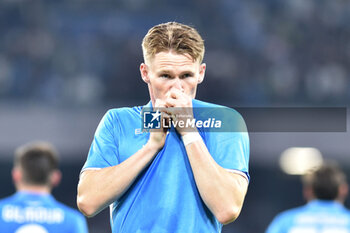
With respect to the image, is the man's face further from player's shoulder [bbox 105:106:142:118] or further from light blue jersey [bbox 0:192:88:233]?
light blue jersey [bbox 0:192:88:233]

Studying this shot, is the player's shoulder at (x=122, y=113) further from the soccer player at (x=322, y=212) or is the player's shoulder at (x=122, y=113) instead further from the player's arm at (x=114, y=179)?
the soccer player at (x=322, y=212)

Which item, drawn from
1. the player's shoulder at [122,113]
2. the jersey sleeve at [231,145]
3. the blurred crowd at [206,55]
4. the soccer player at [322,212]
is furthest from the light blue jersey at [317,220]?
the blurred crowd at [206,55]

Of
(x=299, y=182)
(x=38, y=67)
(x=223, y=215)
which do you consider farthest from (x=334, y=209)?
(x=38, y=67)

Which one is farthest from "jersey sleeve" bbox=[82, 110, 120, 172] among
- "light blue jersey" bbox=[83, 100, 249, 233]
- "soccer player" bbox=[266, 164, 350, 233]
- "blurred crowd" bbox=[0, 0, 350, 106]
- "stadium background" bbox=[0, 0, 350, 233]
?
"blurred crowd" bbox=[0, 0, 350, 106]

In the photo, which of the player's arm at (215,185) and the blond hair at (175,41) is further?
the blond hair at (175,41)

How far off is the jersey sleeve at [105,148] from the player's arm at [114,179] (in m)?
0.08

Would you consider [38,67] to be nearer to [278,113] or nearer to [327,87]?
[278,113]

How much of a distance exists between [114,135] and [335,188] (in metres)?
3.08

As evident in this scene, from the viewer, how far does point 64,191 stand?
43.2ft

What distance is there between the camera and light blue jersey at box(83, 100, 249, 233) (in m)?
2.66

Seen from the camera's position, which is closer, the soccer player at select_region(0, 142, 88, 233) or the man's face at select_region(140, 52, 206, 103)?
the man's face at select_region(140, 52, 206, 103)

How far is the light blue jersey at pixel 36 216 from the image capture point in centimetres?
461

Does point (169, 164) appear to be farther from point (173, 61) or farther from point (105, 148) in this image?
point (173, 61)

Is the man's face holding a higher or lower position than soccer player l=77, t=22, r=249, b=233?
higher
